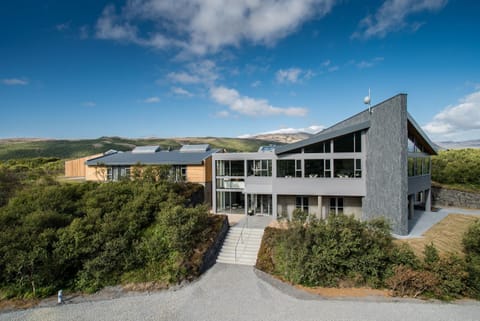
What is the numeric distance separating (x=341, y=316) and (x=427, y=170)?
17.0 meters

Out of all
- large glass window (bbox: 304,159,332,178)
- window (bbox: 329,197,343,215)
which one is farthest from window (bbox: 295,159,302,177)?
window (bbox: 329,197,343,215)

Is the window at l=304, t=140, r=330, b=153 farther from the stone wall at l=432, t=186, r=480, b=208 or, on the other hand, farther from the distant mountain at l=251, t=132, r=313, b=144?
the distant mountain at l=251, t=132, r=313, b=144

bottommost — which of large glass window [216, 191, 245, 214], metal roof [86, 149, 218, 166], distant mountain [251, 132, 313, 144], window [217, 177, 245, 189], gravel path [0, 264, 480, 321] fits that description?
gravel path [0, 264, 480, 321]

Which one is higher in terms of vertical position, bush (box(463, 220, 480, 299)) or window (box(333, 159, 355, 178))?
window (box(333, 159, 355, 178))

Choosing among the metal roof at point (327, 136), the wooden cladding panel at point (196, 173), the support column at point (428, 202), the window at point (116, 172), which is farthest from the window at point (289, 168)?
the window at point (116, 172)

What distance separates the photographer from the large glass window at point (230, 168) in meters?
20.6

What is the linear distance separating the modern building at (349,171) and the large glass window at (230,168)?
9 centimetres

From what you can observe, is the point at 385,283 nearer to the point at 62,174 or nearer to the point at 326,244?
the point at 326,244

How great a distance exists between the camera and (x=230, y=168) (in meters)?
20.9

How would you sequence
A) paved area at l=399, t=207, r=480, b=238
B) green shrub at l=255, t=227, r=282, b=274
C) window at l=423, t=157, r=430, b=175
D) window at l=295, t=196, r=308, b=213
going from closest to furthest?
green shrub at l=255, t=227, r=282, b=274 → paved area at l=399, t=207, r=480, b=238 → window at l=295, t=196, r=308, b=213 → window at l=423, t=157, r=430, b=175

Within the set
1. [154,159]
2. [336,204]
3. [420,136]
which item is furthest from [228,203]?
[420,136]

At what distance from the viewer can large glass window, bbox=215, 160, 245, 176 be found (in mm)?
20641

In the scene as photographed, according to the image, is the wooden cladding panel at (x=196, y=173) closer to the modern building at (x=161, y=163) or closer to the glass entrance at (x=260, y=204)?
the modern building at (x=161, y=163)

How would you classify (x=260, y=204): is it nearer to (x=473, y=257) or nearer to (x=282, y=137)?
(x=473, y=257)
